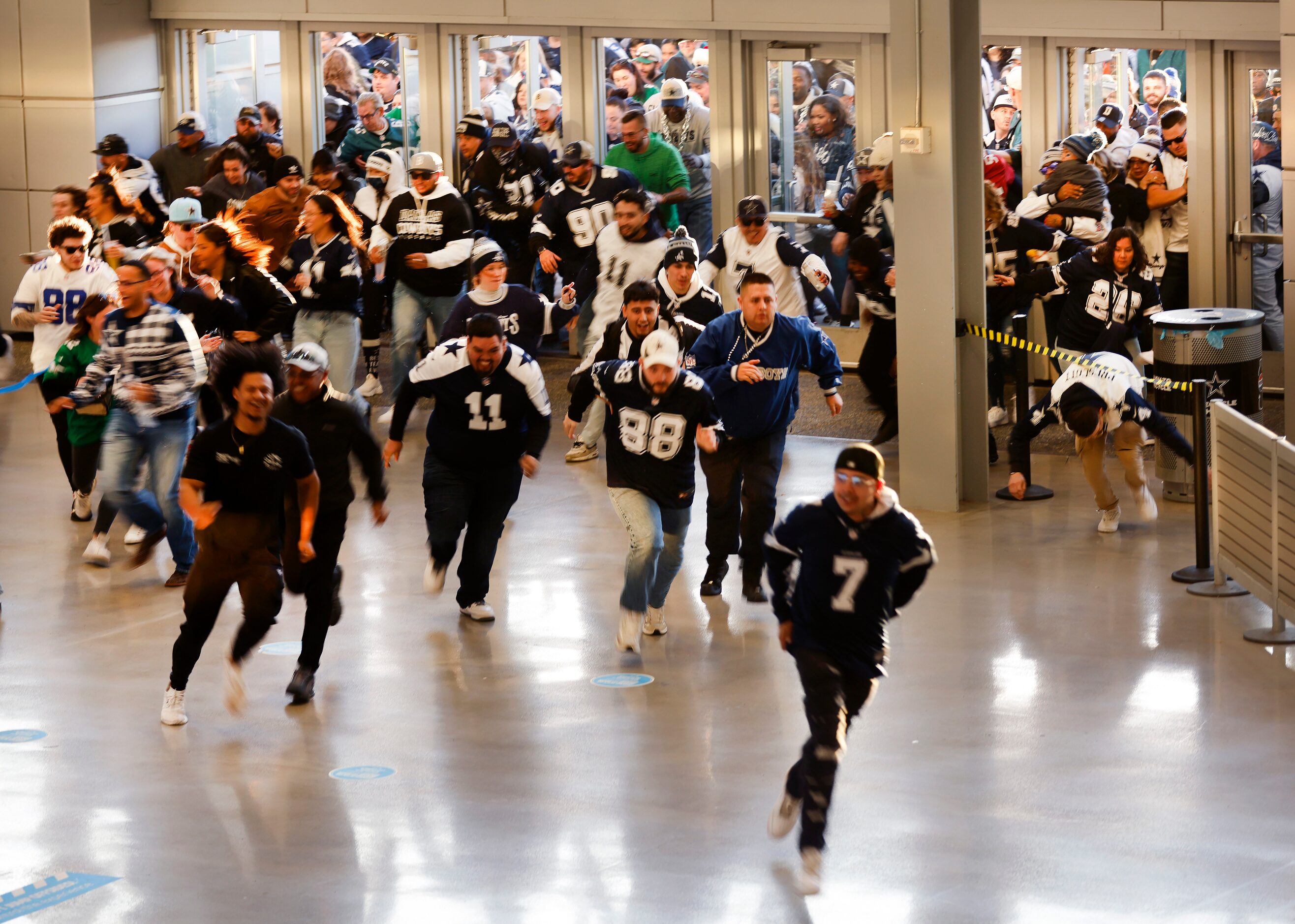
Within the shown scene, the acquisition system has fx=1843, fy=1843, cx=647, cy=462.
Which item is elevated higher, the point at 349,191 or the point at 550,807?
the point at 349,191

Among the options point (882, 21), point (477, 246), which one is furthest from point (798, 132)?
point (477, 246)

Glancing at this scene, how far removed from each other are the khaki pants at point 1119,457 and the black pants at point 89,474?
18.8 ft

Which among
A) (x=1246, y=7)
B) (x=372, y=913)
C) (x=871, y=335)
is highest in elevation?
(x=1246, y=7)

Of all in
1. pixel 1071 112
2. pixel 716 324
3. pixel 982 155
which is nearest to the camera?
pixel 716 324

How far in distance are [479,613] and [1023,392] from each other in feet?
17.6

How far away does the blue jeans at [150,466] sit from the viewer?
10.1 meters

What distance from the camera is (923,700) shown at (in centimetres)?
817

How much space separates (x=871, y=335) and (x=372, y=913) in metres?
7.63

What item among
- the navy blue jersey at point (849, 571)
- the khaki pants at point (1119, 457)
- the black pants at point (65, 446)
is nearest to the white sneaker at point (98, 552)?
the black pants at point (65, 446)

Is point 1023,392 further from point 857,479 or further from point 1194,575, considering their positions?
point 857,479

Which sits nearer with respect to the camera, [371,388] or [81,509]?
[81,509]

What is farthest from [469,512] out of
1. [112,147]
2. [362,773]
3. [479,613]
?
[112,147]

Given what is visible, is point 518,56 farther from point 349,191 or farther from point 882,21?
point 882,21

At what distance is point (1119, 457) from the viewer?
36.3 feet
